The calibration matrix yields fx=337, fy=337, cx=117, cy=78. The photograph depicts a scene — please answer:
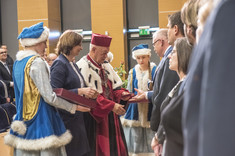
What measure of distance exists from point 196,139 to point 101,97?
8.70 ft

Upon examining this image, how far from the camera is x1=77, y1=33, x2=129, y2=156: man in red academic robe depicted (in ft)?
11.1

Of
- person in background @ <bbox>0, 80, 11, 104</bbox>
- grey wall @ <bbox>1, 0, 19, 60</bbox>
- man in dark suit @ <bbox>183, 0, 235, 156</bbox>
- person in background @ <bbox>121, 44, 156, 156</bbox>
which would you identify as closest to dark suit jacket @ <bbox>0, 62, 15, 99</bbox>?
person in background @ <bbox>0, 80, 11, 104</bbox>

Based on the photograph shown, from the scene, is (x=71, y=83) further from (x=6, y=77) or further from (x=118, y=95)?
(x=6, y=77)

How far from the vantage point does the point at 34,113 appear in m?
2.71

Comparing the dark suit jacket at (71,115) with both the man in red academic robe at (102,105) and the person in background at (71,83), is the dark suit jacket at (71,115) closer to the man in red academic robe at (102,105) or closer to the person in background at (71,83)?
the person in background at (71,83)

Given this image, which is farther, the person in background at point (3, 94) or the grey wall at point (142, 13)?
the grey wall at point (142, 13)

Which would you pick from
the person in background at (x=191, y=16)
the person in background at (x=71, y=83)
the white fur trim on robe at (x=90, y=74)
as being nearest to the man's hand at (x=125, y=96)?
the white fur trim on robe at (x=90, y=74)

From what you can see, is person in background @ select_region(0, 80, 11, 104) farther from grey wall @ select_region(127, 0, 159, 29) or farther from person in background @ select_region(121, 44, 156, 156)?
grey wall @ select_region(127, 0, 159, 29)

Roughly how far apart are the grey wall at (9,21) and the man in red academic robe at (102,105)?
21.3 ft

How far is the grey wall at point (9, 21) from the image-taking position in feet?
31.1

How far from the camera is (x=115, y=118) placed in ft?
12.0

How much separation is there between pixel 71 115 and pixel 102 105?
1.16 feet

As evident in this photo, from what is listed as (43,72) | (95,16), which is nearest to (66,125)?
(43,72)

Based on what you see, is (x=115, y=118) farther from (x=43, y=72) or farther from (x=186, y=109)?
(x=186, y=109)
